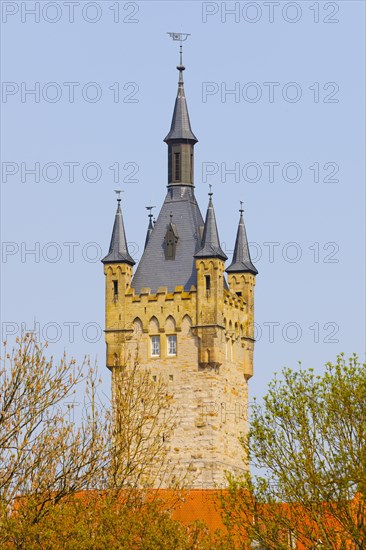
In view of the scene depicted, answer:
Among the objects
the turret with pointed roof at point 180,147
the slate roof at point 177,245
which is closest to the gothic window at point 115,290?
the slate roof at point 177,245

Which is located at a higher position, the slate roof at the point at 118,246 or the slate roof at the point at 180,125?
the slate roof at the point at 180,125

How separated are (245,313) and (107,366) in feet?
27.7

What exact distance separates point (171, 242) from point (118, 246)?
115 inches

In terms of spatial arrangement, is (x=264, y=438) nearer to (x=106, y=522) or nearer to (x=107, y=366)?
(x=106, y=522)

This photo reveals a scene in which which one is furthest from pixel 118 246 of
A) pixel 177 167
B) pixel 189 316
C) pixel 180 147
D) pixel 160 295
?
pixel 180 147

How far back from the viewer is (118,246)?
353ft

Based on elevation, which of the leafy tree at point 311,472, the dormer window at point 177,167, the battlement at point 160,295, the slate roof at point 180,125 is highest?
the slate roof at point 180,125

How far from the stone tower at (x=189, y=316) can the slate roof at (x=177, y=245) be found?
0.05m

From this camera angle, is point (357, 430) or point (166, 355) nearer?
point (357, 430)

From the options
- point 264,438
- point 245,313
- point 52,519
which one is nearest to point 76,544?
point 52,519

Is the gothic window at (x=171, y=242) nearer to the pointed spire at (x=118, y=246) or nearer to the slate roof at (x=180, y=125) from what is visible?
the pointed spire at (x=118, y=246)

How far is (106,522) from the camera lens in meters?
63.0

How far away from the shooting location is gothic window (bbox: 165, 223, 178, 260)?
107125mm

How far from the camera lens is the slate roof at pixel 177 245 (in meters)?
107
